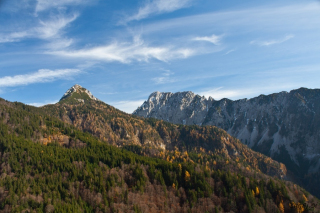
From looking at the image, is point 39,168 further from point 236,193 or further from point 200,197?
point 236,193

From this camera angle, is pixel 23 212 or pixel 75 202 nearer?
pixel 23 212

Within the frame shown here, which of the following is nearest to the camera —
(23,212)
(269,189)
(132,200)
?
(23,212)

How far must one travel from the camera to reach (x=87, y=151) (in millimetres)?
175000

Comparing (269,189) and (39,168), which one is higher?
(39,168)

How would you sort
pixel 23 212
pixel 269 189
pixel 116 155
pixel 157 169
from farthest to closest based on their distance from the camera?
pixel 116 155, pixel 157 169, pixel 269 189, pixel 23 212

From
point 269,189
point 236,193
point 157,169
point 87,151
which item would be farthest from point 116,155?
point 269,189

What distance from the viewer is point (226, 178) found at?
147m

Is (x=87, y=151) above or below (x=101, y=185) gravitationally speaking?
above

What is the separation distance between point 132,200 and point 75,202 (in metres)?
27.5

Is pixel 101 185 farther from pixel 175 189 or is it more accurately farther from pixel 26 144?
pixel 26 144

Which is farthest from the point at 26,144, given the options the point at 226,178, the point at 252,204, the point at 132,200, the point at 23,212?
the point at 252,204

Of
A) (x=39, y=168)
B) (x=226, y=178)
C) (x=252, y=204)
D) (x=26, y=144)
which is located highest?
(x=26, y=144)

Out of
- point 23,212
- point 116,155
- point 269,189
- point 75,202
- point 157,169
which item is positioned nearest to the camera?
point 23,212

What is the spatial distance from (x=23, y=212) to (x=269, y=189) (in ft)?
424
